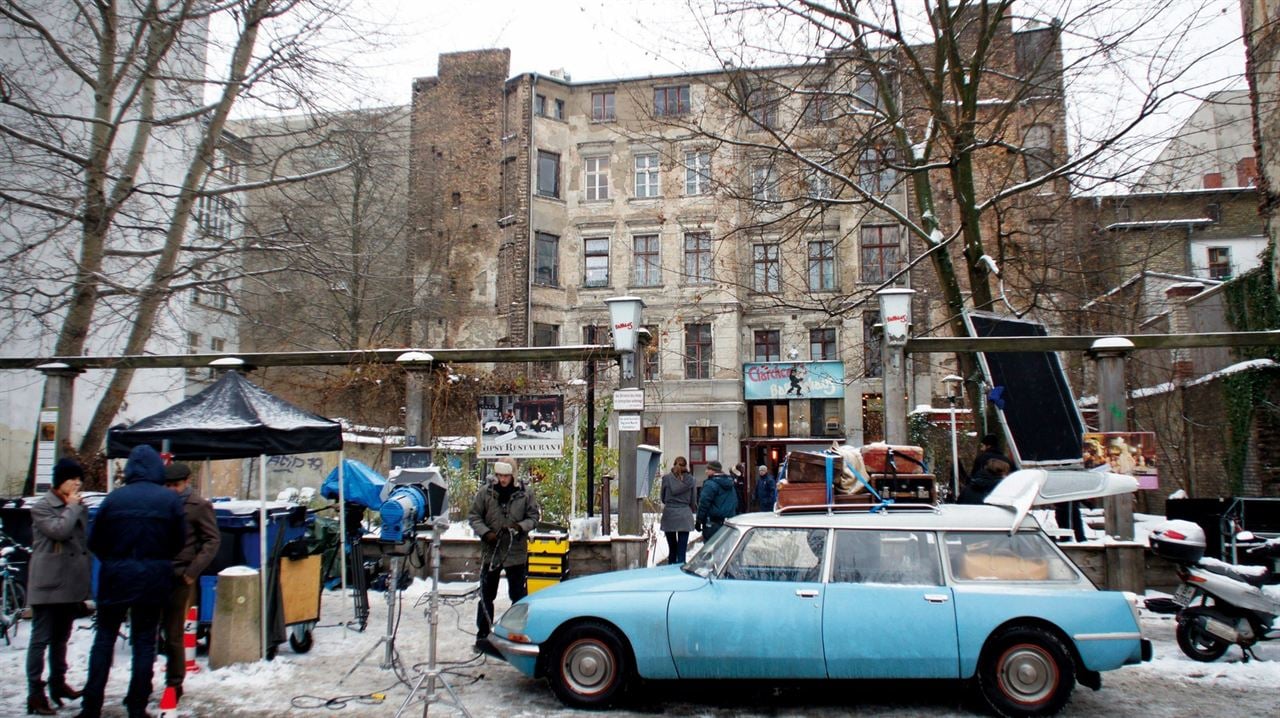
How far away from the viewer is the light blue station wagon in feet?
20.0

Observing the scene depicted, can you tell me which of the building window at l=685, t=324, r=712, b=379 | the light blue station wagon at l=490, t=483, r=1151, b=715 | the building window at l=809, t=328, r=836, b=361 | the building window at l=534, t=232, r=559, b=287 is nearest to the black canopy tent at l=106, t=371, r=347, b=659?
the light blue station wagon at l=490, t=483, r=1151, b=715

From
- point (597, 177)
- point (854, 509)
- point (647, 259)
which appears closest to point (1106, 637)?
point (854, 509)

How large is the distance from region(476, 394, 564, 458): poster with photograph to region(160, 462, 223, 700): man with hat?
462 centimetres

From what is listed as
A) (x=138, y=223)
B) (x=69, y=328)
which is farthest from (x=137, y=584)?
(x=138, y=223)

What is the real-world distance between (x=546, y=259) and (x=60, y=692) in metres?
30.3

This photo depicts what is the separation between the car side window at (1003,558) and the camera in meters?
6.33

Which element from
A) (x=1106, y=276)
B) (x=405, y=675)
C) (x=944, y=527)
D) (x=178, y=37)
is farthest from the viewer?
(x=1106, y=276)

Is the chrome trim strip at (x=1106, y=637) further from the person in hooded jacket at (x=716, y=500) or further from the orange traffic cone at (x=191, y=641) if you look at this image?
the orange traffic cone at (x=191, y=641)

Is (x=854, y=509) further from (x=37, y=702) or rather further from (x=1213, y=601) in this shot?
(x=37, y=702)

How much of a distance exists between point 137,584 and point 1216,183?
42.9m

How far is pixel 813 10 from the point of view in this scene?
15.3m

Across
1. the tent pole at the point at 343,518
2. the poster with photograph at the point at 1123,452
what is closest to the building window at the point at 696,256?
the poster with photograph at the point at 1123,452

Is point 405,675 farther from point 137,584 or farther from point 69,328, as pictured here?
point 69,328

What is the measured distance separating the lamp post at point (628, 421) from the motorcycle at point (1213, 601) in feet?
18.6
